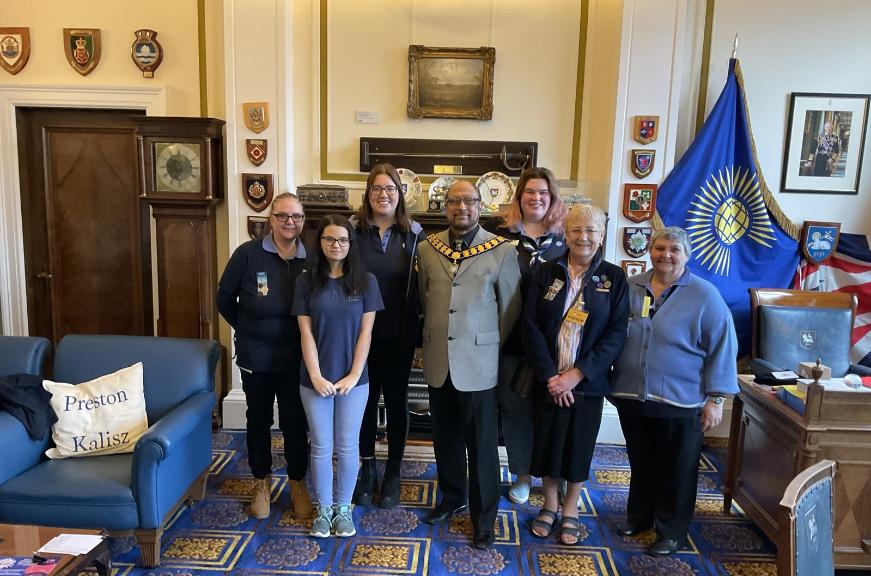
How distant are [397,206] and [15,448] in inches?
72.2

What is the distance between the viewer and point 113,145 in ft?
12.7

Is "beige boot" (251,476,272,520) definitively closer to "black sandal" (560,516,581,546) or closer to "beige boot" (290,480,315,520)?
"beige boot" (290,480,315,520)

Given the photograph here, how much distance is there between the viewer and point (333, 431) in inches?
98.7

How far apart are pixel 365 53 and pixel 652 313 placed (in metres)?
2.46

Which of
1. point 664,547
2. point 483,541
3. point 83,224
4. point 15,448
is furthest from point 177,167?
point 664,547

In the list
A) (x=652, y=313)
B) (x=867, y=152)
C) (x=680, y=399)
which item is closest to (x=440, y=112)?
(x=652, y=313)

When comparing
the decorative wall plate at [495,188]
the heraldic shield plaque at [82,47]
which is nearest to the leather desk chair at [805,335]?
the decorative wall plate at [495,188]

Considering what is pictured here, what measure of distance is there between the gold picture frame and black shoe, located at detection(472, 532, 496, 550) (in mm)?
2467

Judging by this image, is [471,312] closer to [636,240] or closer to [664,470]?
[664,470]

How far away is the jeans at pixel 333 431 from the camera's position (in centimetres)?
241

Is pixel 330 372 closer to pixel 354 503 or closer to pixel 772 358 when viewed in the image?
pixel 354 503

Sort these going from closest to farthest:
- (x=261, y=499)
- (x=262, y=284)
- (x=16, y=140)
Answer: (x=262, y=284), (x=261, y=499), (x=16, y=140)

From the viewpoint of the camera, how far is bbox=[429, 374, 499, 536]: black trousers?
95.0 inches

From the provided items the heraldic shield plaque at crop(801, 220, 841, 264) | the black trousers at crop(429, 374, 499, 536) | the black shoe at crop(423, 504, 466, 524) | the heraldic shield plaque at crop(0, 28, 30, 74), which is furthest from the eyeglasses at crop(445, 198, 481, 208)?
the heraldic shield plaque at crop(0, 28, 30, 74)
